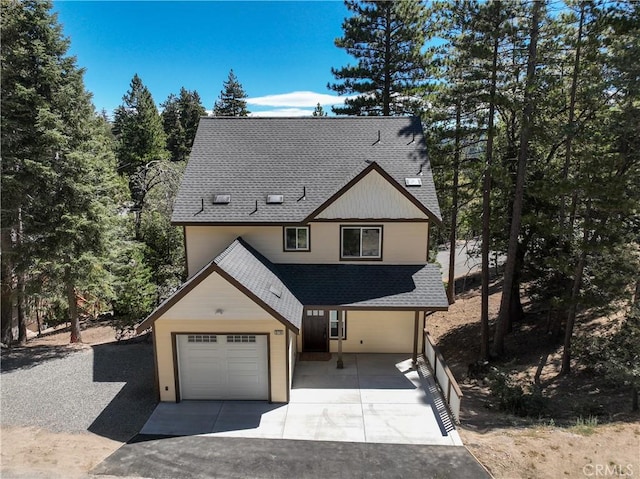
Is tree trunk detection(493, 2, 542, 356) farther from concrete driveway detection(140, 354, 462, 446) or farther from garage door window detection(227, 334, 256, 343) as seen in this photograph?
garage door window detection(227, 334, 256, 343)

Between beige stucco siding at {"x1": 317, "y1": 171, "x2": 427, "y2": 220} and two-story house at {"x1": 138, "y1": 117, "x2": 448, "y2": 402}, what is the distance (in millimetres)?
37

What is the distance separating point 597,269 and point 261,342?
11818 millimetres

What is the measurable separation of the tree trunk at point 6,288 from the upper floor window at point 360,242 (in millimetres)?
13260

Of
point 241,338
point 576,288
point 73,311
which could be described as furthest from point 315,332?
point 73,311

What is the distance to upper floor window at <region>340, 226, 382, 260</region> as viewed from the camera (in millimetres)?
15789

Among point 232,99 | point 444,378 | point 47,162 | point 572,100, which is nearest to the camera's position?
point 444,378

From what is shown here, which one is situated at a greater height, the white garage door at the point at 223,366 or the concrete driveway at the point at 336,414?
the white garage door at the point at 223,366

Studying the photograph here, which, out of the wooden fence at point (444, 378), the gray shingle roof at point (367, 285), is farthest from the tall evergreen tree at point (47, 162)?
the wooden fence at point (444, 378)

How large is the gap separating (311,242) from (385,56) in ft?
54.7

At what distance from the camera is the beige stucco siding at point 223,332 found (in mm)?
12398

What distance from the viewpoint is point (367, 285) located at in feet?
49.1

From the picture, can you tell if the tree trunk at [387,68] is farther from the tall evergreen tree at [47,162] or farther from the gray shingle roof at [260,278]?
the tall evergreen tree at [47,162]

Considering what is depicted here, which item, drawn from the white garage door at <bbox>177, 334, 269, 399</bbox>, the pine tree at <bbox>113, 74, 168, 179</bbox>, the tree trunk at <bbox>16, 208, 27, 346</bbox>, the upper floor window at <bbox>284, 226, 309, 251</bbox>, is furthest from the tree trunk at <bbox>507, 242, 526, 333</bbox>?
the pine tree at <bbox>113, 74, 168, 179</bbox>

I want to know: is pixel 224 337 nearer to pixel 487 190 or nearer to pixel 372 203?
pixel 372 203
